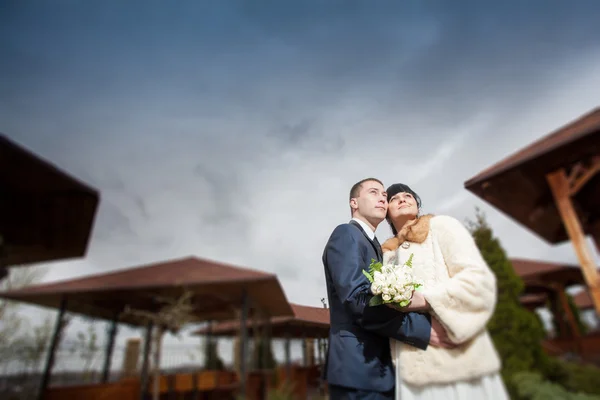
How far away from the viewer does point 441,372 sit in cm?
104

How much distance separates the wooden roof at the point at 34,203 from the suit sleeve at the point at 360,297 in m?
2.48

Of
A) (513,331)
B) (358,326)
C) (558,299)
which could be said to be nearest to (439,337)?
(358,326)

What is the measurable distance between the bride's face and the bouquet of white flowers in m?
0.28

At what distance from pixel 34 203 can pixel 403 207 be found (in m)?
3.24

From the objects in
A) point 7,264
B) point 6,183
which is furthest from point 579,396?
point 6,183

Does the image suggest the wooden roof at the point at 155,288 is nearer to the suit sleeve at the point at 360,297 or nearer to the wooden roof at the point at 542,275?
the wooden roof at the point at 542,275

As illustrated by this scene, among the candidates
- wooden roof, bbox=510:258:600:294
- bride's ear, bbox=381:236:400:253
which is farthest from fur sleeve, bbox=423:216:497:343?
wooden roof, bbox=510:258:600:294

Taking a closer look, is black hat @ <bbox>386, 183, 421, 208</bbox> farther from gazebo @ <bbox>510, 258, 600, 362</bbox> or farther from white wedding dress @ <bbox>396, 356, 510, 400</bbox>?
gazebo @ <bbox>510, 258, 600, 362</bbox>

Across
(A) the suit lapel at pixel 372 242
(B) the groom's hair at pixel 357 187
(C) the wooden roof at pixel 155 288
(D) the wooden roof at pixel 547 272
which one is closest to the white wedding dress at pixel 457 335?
(A) the suit lapel at pixel 372 242

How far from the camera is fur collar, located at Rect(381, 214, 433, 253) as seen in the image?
4.09ft

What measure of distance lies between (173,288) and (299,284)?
8.32 meters

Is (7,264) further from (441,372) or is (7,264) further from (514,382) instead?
(514,382)

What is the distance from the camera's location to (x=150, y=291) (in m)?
9.67

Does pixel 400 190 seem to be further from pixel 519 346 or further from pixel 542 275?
pixel 542 275
